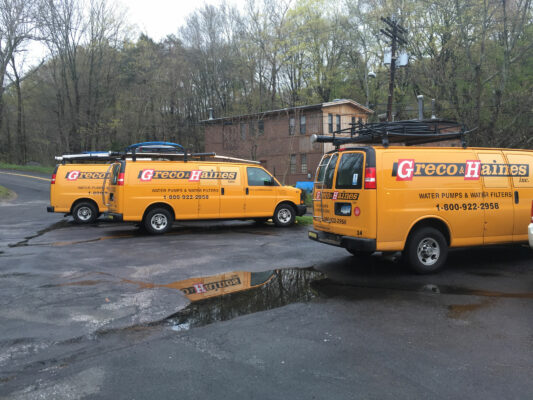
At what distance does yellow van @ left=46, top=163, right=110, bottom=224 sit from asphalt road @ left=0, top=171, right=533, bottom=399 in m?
6.26

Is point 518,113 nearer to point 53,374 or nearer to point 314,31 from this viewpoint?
point 314,31

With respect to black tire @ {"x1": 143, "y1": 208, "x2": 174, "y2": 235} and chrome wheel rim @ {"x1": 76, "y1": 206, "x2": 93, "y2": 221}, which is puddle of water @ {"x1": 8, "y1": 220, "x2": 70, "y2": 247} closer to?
chrome wheel rim @ {"x1": 76, "y1": 206, "x2": 93, "y2": 221}

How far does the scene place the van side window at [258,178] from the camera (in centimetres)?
1274

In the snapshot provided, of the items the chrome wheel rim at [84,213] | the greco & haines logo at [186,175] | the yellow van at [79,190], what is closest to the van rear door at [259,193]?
the greco & haines logo at [186,175]

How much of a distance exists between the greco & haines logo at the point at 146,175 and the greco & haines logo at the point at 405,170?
22.8 ft

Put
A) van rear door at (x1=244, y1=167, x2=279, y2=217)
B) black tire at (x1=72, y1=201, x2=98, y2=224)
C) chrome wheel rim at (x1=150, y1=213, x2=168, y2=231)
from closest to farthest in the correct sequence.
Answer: chrome wheel rim at (x1=150, y1=213, x2=168, y2=231)
van rear door at (x1=244, y1=167, x2=279, y2=217)
black tire at (x1=72, y1=201, x2=98, y2=224)

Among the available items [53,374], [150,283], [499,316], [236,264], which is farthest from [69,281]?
[499,316]

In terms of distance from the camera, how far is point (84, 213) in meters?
14.7

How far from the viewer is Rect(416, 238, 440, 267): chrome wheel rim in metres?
7.03

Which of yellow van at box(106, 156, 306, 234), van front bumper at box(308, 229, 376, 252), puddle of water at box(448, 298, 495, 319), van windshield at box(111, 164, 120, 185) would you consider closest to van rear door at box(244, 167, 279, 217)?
yellow van at box(106, 156, 306, 234)

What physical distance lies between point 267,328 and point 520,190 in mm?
5812

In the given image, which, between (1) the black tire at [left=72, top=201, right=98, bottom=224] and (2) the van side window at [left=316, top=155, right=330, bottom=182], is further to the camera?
(1) the black tire at [left=72, top=201, right=98, bottom=224]

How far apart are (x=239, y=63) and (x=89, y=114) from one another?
51.3ft

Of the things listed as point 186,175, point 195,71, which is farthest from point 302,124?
point 186,175
